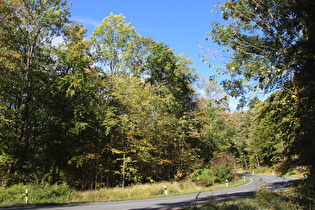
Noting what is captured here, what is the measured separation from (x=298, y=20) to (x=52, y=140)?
17.3 m

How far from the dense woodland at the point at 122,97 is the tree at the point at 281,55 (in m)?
0.04

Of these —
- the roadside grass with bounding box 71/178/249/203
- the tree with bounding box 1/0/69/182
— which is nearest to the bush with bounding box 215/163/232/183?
the roadside grass with bounding box 71/178/249/203

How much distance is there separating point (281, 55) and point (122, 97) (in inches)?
493

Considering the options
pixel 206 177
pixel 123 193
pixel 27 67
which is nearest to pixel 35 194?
pixel 123 193

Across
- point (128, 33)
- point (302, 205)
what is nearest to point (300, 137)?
point (302, 205)

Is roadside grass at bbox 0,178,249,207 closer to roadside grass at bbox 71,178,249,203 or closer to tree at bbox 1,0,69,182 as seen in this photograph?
roadside grass at bbox 71,178,249,203

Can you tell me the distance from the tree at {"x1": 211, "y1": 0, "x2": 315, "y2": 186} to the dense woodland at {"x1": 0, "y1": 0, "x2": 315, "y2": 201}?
0.04 m

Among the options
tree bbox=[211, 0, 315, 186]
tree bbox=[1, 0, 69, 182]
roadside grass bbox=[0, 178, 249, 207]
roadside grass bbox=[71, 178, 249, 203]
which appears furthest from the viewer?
tree bbox=[1, 0, 69, 182]

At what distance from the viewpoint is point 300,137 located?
862 centimetres

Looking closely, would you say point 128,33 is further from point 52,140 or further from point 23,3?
point 52,140

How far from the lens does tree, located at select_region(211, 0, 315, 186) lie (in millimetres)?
8250

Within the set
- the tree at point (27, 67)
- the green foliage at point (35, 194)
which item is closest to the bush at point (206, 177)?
the green foliage at point (35, 194)

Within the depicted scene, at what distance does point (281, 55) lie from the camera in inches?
358

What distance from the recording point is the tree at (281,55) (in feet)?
27.1
